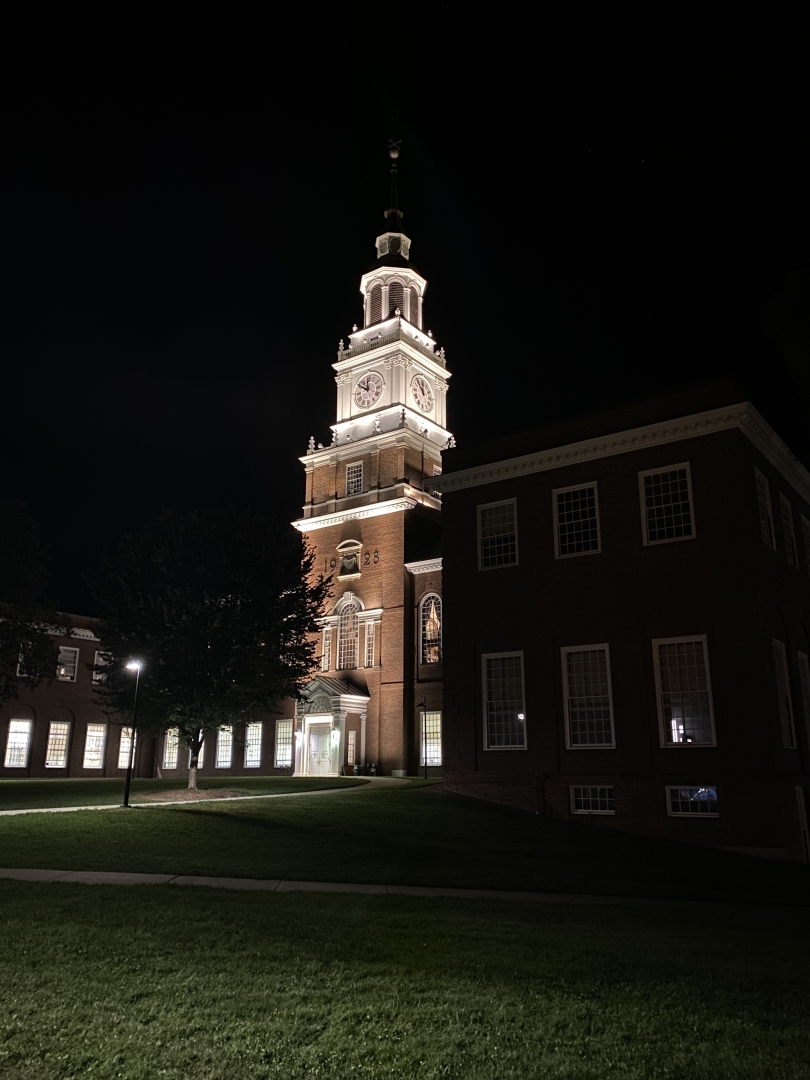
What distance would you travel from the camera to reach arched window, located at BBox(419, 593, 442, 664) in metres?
43.3

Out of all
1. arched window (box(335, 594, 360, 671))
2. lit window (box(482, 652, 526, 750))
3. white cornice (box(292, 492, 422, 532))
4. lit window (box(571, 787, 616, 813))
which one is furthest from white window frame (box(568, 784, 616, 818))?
white cornice (box(292, 492, 422, 532))

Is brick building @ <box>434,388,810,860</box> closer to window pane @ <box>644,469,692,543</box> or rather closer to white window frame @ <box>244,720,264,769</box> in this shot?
window pane @ <box>644,469,692,543</box>

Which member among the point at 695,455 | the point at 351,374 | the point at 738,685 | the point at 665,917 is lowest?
the point at 665,917

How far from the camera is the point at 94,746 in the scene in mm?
53094

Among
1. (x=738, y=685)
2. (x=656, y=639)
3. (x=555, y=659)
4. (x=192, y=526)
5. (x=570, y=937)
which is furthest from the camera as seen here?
(x=192, y=526)

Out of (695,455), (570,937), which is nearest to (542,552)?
(695,455)

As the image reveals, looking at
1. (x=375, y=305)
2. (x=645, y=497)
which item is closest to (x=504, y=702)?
(x=645, y=497)

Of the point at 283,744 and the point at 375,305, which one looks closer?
the point at 283,744

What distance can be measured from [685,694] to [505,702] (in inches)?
242

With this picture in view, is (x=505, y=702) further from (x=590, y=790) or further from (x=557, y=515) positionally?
(x=557, y=515)

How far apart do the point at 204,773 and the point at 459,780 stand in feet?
87.8

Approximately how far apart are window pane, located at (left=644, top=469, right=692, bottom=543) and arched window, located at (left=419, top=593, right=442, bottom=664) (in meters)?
18.4

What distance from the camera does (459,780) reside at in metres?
28.1

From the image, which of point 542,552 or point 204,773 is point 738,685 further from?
point 204,773
